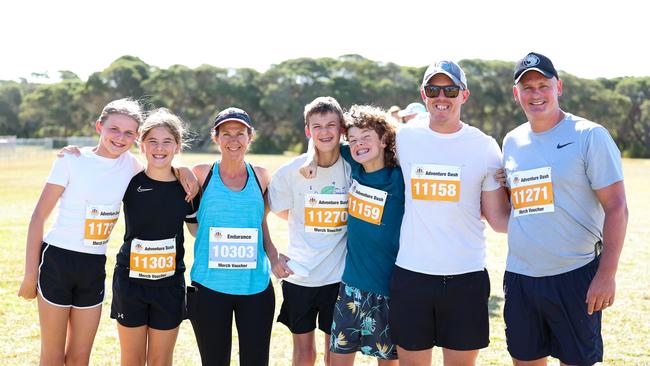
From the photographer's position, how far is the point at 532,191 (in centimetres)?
354

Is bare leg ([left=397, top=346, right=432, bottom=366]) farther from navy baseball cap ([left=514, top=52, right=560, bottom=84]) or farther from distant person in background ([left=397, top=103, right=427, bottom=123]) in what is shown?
distant person in background ([left=397, top=103, right=427, bottom=123])

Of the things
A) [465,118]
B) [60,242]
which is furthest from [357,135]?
[465,118]

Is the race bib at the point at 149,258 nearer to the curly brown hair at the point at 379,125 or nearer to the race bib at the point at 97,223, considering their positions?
the race bib at the point at 97,223

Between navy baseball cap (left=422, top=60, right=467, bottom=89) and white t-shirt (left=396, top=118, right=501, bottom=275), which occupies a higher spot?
navy baseball cap (left=422, top=60, right=467, bottom=89)

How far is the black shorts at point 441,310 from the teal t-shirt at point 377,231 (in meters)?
0.18

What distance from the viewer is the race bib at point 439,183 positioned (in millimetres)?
3707

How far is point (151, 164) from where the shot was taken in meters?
4.03

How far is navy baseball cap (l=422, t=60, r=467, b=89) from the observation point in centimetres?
380

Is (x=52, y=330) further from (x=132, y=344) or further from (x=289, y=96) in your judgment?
(x=289, y=96)

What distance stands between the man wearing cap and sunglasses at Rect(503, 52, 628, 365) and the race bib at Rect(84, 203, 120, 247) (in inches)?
94.8

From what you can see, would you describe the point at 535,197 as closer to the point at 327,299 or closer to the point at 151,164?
the point at 327,299

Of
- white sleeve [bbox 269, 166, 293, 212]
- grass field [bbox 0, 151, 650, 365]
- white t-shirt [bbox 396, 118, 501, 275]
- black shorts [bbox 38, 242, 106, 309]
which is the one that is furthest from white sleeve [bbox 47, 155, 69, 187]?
white t-shirt [bbox 396, 118, 501, 275]

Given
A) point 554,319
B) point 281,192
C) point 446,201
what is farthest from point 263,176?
point 554,319

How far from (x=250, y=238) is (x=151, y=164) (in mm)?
773
